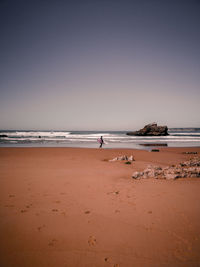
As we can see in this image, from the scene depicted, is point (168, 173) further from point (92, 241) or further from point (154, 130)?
point (154, 130)

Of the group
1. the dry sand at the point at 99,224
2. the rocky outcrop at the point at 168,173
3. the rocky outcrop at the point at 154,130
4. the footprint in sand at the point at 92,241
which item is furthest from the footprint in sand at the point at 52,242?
the rocky outcrop at the point at 154,130

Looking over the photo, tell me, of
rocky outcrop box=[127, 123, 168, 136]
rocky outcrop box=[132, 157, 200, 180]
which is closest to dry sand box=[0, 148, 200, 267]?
rocky outcrop box=[132, 157, 200, 180]

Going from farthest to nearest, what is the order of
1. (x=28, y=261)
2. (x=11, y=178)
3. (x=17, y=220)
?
1. (x=11, y=178)
2. (x=17, y=220)
3. (x=28, y=261)

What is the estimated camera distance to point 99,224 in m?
3.64

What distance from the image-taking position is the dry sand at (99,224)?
8.92ft

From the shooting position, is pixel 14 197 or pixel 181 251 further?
pixel 14 197

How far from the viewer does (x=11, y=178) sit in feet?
23.0

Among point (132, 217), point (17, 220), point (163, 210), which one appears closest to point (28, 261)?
point (17, 220)

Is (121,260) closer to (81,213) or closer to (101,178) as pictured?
(81,213)

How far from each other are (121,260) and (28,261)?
1.63 meters

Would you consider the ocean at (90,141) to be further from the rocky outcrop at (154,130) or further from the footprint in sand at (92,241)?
the footprint in sand at (92,241)

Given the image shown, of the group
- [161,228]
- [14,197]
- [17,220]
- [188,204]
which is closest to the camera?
[161,228]

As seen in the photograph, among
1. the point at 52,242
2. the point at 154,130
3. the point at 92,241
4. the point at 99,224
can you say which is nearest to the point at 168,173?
the point at 99,224

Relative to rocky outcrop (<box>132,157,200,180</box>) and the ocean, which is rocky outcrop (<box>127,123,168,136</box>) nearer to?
the ocean
